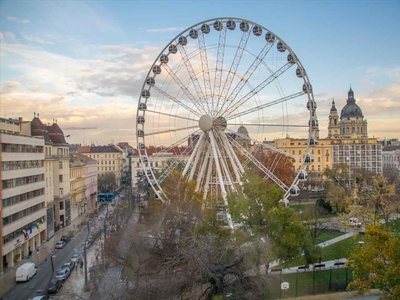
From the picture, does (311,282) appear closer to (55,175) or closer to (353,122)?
(55,175)

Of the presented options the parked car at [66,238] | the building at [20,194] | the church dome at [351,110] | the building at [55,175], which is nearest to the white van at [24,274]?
the building at [20,194]

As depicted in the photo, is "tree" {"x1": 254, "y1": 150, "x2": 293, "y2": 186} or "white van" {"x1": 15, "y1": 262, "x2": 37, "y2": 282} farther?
"tree" {"x1": 254, "y1": 150, "x2": 293, "y2": 186}

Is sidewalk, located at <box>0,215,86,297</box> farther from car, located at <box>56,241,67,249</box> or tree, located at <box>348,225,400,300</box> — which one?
tree, located at <box>348,225,400,300</box>

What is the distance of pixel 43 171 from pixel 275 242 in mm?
31745

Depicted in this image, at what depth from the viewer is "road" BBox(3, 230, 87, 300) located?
30094 mm

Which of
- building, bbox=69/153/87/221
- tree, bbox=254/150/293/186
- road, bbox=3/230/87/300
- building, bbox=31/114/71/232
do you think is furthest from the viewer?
tree, bbox=254/150/293/186

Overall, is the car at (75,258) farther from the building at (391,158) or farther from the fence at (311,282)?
the building at (391,158)

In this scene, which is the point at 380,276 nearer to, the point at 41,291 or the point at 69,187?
the point at 41,291

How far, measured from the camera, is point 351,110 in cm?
14625

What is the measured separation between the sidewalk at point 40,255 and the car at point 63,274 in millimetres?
3277

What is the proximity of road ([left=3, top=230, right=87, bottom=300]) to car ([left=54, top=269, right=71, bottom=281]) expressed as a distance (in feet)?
3.02

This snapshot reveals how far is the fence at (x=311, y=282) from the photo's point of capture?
2461 cm

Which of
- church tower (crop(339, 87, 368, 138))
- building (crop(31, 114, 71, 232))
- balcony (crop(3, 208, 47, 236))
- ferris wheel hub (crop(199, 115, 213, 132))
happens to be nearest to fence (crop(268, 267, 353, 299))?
ferris wheel hub (crop(199, 115, 213, 132))

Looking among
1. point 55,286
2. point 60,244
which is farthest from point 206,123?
point 60,244
